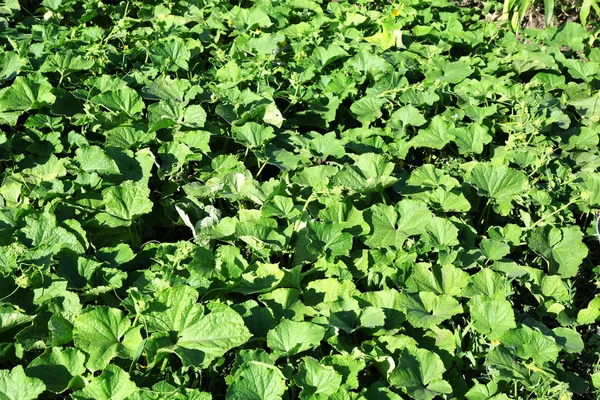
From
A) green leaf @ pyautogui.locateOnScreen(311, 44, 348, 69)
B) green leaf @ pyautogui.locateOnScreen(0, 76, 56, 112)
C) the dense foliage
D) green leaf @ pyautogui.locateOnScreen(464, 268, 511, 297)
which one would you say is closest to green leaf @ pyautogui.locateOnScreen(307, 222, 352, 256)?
the dense foliage

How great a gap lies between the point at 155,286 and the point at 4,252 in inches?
20.0

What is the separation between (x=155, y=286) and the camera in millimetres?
2408

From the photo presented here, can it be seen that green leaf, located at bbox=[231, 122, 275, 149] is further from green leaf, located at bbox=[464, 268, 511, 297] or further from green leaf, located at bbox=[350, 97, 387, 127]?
green leaf, located at bbox=[464, 268, 511, 297]

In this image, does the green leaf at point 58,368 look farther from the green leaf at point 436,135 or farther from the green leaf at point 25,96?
the green leaf at point 436,135

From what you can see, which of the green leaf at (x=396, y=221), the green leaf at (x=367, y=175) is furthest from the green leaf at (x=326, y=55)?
the green leaf at (x=396, y=221)

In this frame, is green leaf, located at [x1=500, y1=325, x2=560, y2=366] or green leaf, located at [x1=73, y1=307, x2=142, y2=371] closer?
green leaf, located at [x1=73, y1=307, x2=142, y2=371]

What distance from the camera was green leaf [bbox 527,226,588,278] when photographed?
299cm

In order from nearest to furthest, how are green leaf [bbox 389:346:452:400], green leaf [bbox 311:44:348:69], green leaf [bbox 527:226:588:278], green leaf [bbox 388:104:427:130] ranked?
green leaf [bbox 389:346:452:400], green leaf [bbox 527:226:588:278], green leaf [bbox 388:104:427:130], green leaf [bbox 311:44:348:69]

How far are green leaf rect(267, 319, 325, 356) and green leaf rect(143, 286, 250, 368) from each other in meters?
0.10

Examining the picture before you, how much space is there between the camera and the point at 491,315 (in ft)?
8.17

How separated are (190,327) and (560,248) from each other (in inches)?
63.7

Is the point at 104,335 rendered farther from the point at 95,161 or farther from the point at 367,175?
the point at 367,175

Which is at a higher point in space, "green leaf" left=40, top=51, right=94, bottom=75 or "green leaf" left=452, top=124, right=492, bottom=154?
"green leaf" left=452, top=124, right=492, bottom=154

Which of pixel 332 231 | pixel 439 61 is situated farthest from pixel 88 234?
→ pixel 439 61
